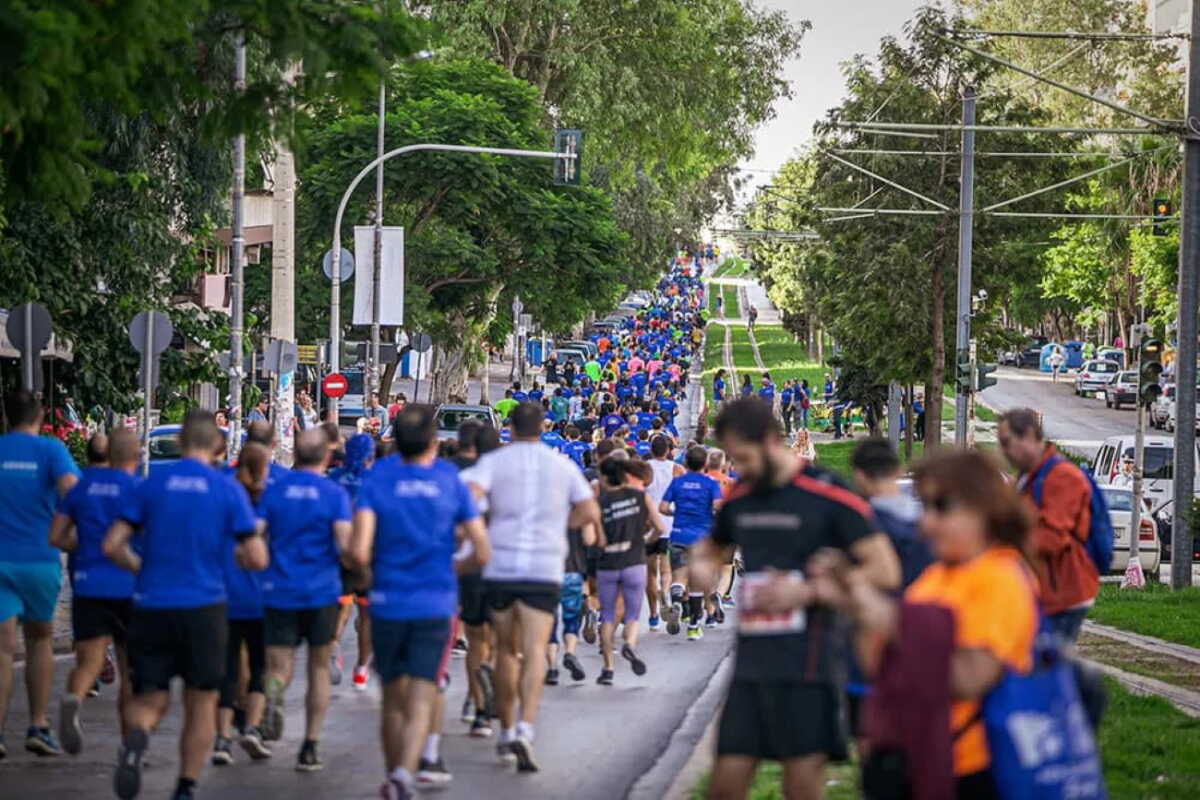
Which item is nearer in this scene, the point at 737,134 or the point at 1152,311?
the point at 737,134

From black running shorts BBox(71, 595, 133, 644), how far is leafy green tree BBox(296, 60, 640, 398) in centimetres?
3660

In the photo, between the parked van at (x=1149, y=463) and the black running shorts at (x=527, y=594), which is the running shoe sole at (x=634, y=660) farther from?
the parked van at (x=1149, y=463)

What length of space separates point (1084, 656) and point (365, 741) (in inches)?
325

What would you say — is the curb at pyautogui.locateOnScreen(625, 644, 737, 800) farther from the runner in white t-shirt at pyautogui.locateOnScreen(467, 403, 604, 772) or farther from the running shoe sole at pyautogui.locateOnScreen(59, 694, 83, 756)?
the running shoe sole at pyautogui.locateOnScreen(59, 694, 83, 756)

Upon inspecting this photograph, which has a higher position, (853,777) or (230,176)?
(230,176)

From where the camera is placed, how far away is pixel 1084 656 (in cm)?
1909

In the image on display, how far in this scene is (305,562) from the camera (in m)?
11.2

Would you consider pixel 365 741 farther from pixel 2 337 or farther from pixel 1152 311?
pixel 1152 311

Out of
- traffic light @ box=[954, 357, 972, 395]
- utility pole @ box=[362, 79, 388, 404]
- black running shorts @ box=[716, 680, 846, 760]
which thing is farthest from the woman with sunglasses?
utility pole @ box=[362, 79, 388, 404]

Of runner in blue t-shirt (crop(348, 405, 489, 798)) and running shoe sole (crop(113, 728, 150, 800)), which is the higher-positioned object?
runner in blue t-shirt (crop(348, 405, 489, 798))

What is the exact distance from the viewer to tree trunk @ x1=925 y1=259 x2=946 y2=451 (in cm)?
4525

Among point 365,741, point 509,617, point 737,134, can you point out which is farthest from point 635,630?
point 737,134

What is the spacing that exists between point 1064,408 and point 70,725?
6940 cm

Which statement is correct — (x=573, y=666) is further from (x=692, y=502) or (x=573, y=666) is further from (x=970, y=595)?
(x=970, y=595)
